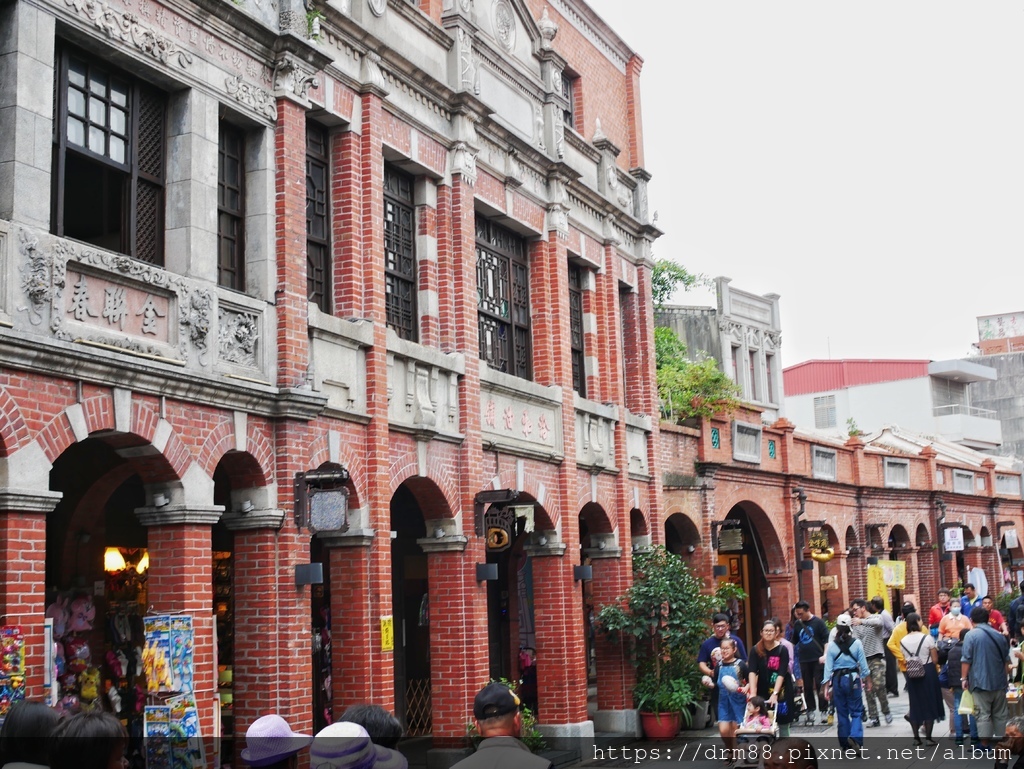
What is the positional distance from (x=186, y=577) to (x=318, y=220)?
15.9ft

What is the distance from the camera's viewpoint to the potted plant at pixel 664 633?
19062 mm

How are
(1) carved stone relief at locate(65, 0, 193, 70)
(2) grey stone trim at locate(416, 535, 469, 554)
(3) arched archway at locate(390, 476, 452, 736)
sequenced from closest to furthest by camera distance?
(1) carved stone relief at locate(65, 0, 193, 70) < (2) grey stone trim at locate(416, 535, 469, 554) < (3) arched archway at locate(390, 476, 452, 736)

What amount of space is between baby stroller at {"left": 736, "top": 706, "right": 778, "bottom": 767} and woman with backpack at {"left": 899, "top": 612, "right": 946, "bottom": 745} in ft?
11.6

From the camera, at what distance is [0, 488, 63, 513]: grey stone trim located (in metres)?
9.40

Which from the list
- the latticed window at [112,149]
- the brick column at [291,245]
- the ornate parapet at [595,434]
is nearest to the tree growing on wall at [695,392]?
the ornate parapet at [595,434]

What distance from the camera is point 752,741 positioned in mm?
12875

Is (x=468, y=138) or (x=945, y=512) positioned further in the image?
(x=945, y=512)

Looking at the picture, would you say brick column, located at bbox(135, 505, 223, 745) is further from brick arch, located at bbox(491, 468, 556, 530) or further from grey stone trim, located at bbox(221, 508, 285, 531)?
brick arch, located at bbox(491, 468, 556, 530)

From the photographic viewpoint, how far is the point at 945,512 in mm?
34844

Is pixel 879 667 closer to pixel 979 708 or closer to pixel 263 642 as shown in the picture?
pixel 979 708

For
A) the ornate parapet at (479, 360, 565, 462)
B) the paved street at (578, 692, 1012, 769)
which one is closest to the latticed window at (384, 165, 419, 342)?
the ornate parapet at (479, 360, 565, 462)

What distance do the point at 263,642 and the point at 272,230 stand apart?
4190 mm

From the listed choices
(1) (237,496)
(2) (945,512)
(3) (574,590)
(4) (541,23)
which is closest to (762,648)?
(3) (574,590)

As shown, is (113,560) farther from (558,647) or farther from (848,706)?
(848,706)
